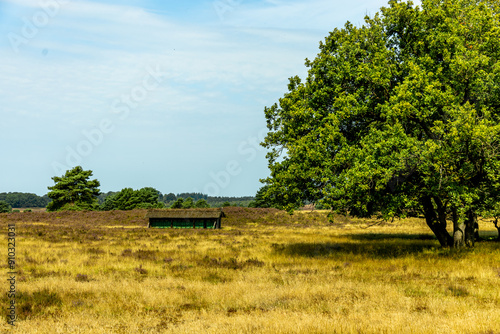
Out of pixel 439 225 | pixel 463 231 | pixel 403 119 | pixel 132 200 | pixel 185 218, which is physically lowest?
pixel 185 218

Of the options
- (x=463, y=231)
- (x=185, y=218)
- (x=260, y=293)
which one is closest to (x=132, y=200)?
(x=185, y=218)

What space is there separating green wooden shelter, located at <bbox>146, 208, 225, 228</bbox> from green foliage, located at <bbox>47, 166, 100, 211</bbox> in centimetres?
3761

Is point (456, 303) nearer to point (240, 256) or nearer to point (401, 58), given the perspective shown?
point (240, 256)

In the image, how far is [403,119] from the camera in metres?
18.8

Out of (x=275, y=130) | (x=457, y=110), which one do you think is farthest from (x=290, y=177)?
(x=457, y=110)

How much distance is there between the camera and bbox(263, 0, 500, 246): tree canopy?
1731cm

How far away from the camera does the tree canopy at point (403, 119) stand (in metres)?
17.3

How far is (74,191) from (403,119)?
8266cm

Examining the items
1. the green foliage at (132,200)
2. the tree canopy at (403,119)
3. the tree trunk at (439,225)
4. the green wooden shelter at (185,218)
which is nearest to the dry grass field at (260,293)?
the tree trunk at (439,225)

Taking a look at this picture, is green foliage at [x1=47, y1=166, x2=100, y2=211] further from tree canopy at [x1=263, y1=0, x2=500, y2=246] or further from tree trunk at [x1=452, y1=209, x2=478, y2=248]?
tree trunk at [x1=452, y1=209, x2=478, y2=248]

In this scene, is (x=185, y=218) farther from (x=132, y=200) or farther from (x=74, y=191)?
(x=132, y=200)

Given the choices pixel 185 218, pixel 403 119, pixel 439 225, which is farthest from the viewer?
pixel 185 218

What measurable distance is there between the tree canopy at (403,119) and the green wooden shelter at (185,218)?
30016 millimetres

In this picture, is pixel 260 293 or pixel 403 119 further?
pixel 403 119
